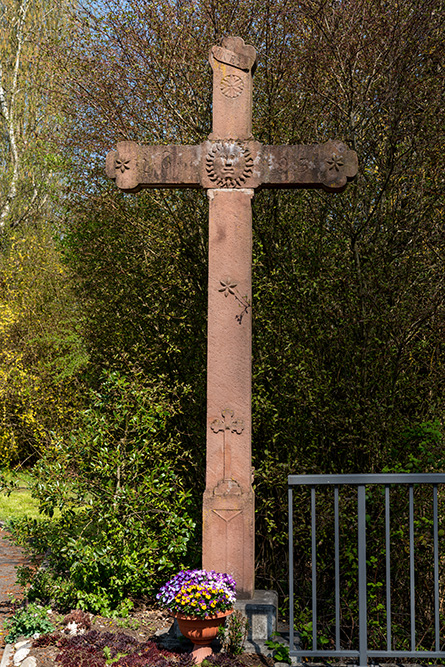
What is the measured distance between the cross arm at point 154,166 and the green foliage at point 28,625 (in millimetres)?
3222

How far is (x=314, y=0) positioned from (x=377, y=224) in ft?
7.29

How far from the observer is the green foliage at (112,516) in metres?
5.41

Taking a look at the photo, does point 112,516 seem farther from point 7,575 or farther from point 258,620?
point 7,575

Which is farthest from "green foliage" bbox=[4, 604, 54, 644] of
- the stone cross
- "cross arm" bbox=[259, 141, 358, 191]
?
"cross arm" bbox=[259, 141, 358, 191]

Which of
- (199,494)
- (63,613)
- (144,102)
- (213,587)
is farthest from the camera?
(144,102)

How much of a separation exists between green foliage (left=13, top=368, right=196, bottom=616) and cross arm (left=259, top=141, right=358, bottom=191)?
2123 millimetres

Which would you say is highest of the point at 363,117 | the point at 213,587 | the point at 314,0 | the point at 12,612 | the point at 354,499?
the point at 314,0

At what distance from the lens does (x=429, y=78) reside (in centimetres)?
589

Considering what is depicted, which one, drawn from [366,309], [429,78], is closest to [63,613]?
[366,309]

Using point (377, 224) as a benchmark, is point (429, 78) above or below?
above

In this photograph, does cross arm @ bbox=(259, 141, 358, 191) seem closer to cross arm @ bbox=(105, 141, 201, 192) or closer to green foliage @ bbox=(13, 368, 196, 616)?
cross arm @ bbox=(105, 141, 201, 192)

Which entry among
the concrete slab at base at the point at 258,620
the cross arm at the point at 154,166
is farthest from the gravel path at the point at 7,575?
the cross arm at the point at 154,166

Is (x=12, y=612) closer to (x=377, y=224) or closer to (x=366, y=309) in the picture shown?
(x=366, y=309)

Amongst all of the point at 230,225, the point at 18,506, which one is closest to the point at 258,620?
the point at 230,225
